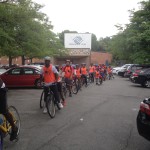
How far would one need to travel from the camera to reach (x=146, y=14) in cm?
3275

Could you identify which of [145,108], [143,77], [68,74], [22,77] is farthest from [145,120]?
[143,77]

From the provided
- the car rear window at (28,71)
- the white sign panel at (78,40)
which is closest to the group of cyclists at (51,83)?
the car rear window at (28,71)

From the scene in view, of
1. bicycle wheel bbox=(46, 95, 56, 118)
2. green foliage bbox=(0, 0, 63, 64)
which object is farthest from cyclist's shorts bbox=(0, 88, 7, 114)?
green foliage bbox=(0, 0, 63, 64)

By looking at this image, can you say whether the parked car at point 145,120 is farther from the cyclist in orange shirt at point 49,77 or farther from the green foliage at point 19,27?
the green foliage at point 19,27

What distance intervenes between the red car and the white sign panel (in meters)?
46.6

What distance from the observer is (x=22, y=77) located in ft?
64.4

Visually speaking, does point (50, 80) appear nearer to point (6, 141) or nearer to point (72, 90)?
point (6, 141)

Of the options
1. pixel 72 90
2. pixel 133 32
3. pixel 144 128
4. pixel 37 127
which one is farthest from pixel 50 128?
pixel 133 32

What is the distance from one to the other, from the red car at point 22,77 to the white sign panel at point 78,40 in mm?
46596

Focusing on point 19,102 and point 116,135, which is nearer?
point 116,135

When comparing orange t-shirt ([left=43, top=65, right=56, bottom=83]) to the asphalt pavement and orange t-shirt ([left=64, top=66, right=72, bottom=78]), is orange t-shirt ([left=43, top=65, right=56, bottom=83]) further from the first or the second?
orange t-shirt ([left=64, top=66, right=72, bottom=78])

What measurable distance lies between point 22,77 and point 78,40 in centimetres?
4745

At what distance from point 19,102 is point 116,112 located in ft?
15.0

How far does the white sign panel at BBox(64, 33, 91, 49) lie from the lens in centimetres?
6588
